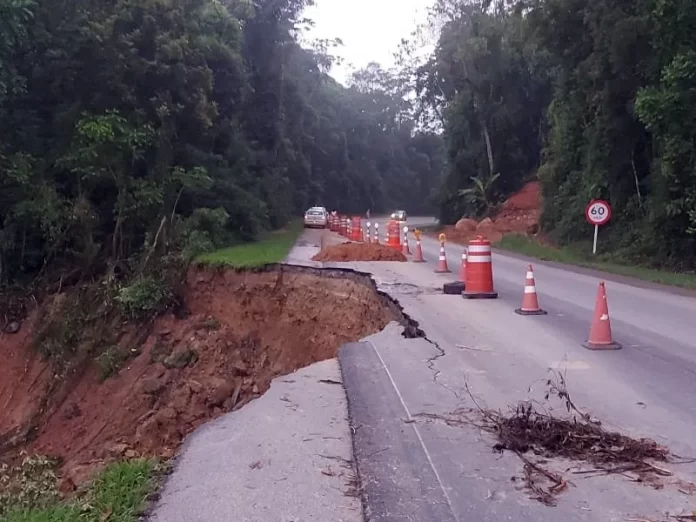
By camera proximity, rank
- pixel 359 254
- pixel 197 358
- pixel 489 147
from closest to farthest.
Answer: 1. pixel 197 358
2. pixel 359 254
3. pixel 489 147

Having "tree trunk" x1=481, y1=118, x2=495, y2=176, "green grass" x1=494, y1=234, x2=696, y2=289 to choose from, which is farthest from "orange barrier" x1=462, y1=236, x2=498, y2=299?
"tree trunk" x1=481, y1=118, x2=495, y2=176

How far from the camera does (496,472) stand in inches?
210

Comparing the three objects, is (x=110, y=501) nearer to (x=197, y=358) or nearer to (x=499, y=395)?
(x=499, y=395)

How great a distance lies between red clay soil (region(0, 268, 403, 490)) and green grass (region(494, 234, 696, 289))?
763 cm

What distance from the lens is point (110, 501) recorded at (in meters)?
5.18

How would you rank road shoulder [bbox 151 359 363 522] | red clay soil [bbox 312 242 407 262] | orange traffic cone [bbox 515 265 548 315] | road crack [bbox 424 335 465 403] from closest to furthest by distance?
1. road shoulder [bbox 151 359 363 522]
2. road crack [bbox 424 335 465 403]
3. orange traffic cone [bbox 515 265 548 315]
4. red clay soil [bbox 312 242 407 262]

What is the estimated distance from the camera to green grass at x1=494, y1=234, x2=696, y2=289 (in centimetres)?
1988

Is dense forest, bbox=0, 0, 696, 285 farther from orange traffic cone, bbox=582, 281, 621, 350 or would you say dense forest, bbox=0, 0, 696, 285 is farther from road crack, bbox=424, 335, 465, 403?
orange traffic cone, bbox=582, 281, 621, 350

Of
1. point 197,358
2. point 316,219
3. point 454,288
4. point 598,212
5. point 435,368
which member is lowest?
point 197,358

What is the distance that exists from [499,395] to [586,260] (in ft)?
64.9

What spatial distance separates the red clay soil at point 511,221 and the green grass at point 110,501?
3428 cm

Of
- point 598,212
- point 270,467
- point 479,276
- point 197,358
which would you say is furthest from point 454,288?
point 598,212

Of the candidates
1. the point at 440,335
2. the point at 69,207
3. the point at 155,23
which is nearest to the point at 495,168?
the point at 155,23

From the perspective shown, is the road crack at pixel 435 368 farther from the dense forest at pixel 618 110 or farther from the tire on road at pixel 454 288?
the dense forest at pixel 618 110
